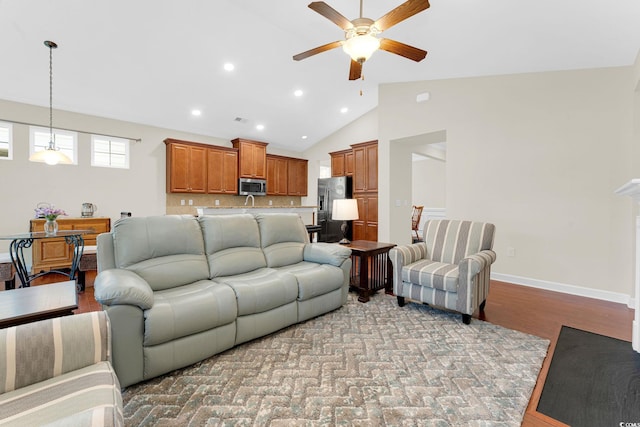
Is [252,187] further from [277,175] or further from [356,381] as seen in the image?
[356,381]

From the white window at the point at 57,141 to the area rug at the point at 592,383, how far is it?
6.95 meters

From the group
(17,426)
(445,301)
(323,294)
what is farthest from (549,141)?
(17,426)

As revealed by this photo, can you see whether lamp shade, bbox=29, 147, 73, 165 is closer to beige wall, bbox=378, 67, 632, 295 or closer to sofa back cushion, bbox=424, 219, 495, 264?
sofa back cushion, bbox=424, 219, 495, 264

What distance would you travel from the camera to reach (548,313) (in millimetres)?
2836

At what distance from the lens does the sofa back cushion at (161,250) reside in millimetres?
2117

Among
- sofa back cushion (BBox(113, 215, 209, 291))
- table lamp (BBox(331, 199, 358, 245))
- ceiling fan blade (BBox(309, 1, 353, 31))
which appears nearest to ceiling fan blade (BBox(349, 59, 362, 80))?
ceiling fan blade (BBox(309, 1, 353, 31))

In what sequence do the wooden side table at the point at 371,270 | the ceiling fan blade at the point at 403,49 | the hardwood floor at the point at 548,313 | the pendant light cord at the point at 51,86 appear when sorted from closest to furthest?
the ceiling fan blade at the point at 403,49 < the hardwood floor at the point at 548,313 < the wooden side table at the point at 371,270 < the pendant light cord at the point at 51,86

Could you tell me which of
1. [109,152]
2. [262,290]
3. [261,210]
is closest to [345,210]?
[262,290]

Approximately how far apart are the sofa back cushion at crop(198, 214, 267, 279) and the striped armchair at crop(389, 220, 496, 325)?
1.45 metres

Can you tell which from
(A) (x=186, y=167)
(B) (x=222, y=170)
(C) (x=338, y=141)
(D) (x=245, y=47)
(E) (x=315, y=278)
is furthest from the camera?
(C) (x=338, y=141)

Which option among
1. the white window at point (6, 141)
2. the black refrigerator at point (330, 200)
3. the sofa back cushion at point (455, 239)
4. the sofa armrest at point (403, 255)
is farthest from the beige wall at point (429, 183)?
the white window at point (6, 141)

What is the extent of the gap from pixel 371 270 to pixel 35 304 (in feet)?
9.30

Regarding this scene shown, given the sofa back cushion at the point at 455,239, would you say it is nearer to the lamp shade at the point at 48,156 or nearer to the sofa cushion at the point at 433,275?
the sofa cushion at the point at 433,275

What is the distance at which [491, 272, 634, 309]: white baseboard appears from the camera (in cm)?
312
